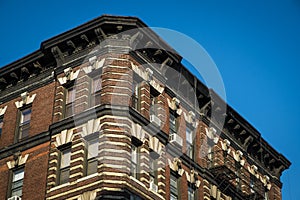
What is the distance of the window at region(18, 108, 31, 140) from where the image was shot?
143 feet

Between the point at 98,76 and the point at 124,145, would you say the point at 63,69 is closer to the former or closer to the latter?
the point at 98,76

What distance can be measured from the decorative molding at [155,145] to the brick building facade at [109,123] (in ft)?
0.27

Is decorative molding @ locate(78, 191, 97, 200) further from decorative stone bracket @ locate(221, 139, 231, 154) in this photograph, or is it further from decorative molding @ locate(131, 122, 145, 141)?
decorative stone bracket @ locate(221, 139, 231, 154)

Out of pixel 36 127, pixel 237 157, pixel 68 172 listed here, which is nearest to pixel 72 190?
pixel 68 172

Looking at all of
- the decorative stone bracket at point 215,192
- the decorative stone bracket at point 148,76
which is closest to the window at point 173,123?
the decorative stone bracket at point 148,76

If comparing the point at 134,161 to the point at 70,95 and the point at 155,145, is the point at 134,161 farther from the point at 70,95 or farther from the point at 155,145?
the point at 70,95

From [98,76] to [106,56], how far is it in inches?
48.0

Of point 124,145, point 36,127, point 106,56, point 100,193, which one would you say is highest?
point 106,56

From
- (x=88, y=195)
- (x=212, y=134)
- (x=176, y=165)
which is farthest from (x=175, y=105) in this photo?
(x=88, y=195)

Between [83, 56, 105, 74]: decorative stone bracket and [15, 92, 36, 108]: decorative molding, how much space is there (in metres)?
4.25

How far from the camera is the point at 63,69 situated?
43.3 meters

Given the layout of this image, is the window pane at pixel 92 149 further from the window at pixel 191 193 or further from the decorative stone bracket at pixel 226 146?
the decorative stone bracket at pixel 226 146

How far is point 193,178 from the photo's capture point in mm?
44594

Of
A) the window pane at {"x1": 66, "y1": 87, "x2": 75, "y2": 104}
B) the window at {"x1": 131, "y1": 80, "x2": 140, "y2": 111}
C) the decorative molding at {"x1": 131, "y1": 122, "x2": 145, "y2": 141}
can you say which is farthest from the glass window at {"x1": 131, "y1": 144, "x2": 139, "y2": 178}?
the window pane at {"x1": 66, "y1": 87, "x2": 75, "y2": 104}
